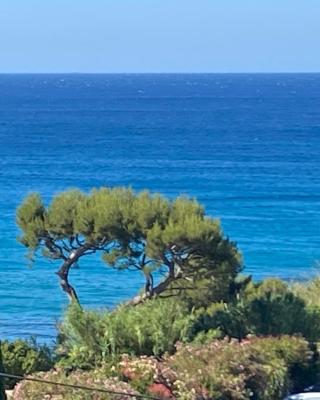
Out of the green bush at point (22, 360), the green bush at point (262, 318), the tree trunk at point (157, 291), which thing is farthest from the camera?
the tree trunk at point (157, 291)

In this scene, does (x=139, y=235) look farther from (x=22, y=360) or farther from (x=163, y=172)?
(x=163, y=172)

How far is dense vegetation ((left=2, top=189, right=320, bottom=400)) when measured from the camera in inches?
468

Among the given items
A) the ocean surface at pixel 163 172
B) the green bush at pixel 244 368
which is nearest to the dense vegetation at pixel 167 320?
the green bush at pixel 244 368

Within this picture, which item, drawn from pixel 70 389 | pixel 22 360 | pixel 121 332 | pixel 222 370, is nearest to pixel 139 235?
pixel 121 332

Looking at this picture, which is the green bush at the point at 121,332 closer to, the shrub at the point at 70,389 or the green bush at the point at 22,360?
the green bush at the point at 22,360

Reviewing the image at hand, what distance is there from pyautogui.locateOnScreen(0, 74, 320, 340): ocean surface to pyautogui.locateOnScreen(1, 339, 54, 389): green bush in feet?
33.2

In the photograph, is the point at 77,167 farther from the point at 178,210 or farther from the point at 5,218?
the point at 178,210

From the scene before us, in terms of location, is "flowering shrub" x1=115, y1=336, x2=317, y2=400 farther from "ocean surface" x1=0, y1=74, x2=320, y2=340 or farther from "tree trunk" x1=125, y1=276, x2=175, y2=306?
"ocean surface" x1=0, y1=74, x2=320, y2=340

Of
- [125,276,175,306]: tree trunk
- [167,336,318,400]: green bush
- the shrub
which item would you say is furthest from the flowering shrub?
[125,276,175,306]: tree trunk

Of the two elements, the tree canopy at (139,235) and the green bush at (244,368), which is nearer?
the green bush at (244,368)

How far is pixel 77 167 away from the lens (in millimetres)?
61781

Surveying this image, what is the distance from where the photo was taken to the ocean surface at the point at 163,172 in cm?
3112

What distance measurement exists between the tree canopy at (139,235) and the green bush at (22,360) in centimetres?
309

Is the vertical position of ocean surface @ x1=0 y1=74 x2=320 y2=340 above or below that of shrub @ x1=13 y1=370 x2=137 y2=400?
above
